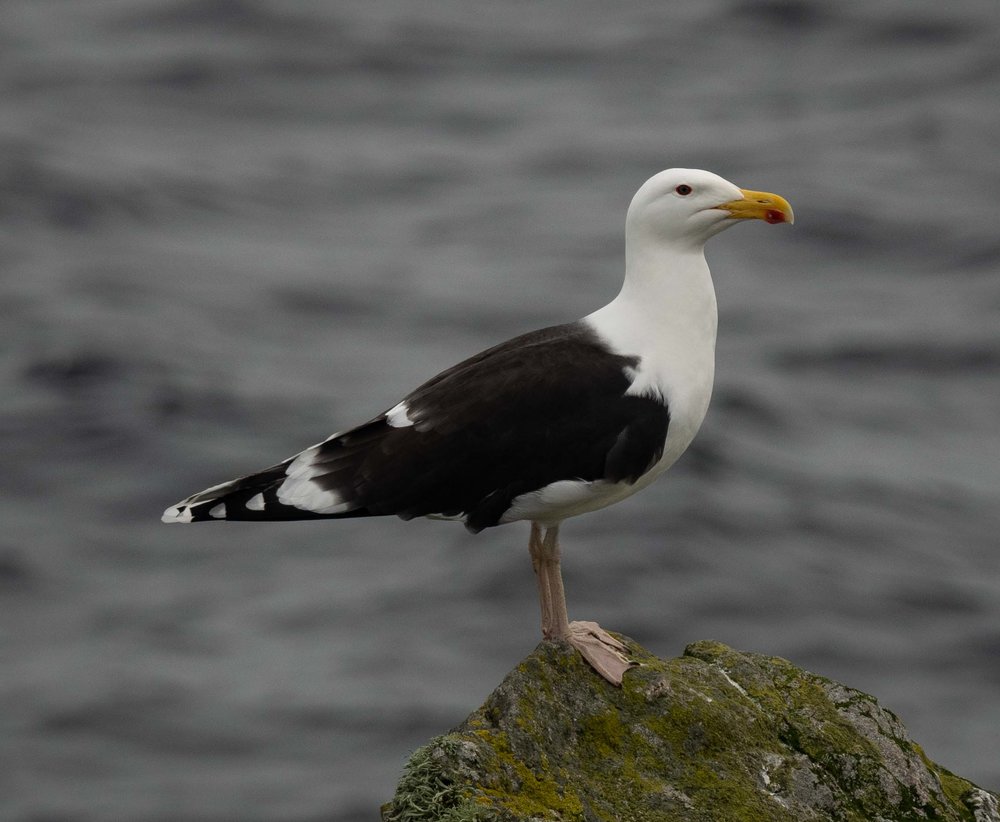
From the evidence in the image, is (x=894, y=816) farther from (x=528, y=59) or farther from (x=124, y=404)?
(x=528, y=59)

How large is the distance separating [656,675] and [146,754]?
1373 centimetres

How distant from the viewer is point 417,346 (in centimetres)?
2995

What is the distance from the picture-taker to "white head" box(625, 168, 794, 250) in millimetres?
10125

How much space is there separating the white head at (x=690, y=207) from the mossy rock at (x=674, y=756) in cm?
265

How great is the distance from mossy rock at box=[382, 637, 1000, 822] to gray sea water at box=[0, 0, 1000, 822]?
11722 millimetres

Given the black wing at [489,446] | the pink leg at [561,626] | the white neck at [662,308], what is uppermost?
the white neck at [662,308]

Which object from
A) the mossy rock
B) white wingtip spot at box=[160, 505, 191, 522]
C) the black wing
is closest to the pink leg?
the mossy rock

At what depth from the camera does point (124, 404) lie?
27547 mm

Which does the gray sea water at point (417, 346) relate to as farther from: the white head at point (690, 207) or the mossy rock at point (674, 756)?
the white head at point (690, 207)

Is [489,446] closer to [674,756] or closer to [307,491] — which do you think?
[307,491]

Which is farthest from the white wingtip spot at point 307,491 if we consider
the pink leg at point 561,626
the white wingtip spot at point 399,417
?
the pink leg at point 561,626

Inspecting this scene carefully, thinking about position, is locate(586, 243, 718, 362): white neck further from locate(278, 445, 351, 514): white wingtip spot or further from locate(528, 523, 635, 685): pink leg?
locate(278, 445, 351, 514): white wingtip spot

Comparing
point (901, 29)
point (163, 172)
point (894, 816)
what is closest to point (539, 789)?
point (894, 816)

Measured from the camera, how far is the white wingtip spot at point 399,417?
10.0 metres
